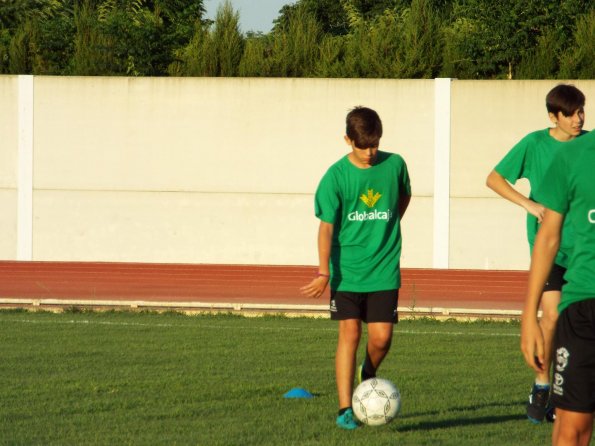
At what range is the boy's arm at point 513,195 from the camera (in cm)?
719

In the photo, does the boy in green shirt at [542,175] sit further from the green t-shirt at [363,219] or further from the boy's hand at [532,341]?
the boy's hand at [532,341]

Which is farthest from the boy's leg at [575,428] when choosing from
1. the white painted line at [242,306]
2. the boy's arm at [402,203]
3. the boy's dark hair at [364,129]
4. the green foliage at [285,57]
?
the green foliage at [285,57]

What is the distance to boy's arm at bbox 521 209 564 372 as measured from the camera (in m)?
4.46

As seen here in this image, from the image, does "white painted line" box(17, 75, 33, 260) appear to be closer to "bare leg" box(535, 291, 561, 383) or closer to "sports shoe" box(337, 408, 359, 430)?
"sports shoe" box(337, 408, 359, 430)

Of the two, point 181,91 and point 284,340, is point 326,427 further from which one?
point 181,91

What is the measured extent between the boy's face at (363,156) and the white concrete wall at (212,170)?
1848 centimetres

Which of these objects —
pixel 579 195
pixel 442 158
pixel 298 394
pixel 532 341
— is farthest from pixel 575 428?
pixel 442 158

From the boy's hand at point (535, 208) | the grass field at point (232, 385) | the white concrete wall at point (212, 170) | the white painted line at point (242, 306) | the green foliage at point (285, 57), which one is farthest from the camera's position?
the green foliage at point (285, 57)

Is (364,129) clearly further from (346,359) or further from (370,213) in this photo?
(346,359)

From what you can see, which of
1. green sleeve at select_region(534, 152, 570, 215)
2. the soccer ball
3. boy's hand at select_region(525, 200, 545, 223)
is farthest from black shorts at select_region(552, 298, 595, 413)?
the soccer ball

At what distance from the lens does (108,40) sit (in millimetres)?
30625

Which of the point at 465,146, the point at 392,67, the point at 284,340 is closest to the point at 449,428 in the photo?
the point at 284,340

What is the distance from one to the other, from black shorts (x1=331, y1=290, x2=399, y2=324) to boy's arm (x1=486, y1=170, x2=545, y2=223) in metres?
0.93

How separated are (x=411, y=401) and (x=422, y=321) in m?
8.88
